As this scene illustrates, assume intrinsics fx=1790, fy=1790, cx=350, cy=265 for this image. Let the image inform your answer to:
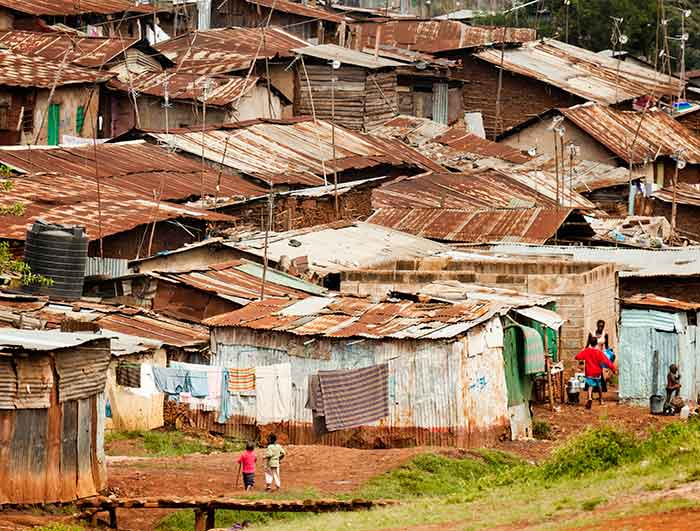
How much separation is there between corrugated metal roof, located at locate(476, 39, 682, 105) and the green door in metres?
15.5

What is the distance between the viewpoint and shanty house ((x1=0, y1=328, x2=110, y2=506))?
48.2 feet

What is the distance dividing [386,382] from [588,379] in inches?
157

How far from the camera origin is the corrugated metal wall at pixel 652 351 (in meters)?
22.1

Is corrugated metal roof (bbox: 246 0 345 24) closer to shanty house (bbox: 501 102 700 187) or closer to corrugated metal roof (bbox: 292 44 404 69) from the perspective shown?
corrugated metal roof (bbox: 292 44 404 69)

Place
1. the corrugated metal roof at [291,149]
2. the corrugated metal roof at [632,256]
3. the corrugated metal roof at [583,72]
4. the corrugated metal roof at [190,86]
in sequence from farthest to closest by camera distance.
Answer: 1. the corrugated metal roof at [583,72]
2. the corrugated metal roof at [190,86]
3. the corrugated metal roof at [291,149]
4. the corrugated metal roof at [632,256]

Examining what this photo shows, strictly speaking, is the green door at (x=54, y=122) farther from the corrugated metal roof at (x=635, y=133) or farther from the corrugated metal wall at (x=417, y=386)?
the corrugated metal wall at (x=417, y=386)

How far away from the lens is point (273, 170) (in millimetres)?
33562

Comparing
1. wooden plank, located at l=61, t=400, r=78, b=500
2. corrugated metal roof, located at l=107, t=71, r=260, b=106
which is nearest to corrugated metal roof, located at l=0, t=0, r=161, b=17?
corrugated metal roof, located at l=107, t=71, r=260, b=106

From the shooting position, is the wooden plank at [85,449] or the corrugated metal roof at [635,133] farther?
the corrugated metal roof at [635,133]

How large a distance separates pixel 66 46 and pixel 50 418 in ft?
85.3

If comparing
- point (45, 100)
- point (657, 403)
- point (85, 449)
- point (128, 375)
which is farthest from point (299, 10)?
point (85, 449)

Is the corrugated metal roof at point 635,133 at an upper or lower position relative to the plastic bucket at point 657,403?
upper

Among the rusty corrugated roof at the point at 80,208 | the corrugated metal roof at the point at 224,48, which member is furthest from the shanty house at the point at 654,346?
the corrugated metal roof at the point at 224,48

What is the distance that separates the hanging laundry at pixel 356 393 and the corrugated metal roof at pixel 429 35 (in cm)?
3247
